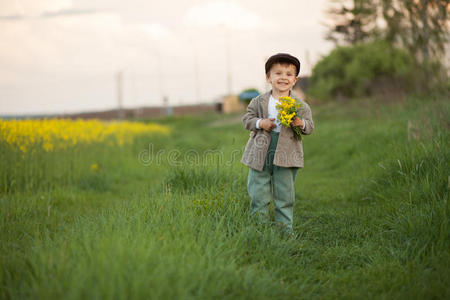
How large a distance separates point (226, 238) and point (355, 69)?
73.2 feet

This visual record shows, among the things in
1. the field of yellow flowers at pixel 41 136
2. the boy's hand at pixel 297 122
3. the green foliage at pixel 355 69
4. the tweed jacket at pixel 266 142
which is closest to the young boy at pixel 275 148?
the tweed jacket at pixel 266 142

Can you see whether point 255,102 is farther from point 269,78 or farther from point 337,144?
point 337,144

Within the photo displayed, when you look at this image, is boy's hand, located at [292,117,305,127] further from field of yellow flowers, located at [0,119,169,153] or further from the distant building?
the distant building

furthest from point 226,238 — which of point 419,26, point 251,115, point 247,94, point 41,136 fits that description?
point 247,94

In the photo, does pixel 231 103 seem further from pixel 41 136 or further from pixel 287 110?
pixel 287 110

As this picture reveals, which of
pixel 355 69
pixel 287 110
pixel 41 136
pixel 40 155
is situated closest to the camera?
pixel 287 110

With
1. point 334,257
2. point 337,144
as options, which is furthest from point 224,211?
point 337,144

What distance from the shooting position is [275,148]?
3.55m

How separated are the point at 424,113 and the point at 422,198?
8.86ft

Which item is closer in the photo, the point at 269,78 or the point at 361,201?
the point at 269,78

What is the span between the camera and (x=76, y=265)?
7.42 feet

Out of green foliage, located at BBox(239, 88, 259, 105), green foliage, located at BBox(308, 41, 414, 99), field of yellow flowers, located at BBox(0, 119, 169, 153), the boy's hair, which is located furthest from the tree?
green foliage, located at BBox(239, 88, 259, 105)

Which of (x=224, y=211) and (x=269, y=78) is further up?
(x=269, y=78)

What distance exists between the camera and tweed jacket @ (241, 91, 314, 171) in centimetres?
345
